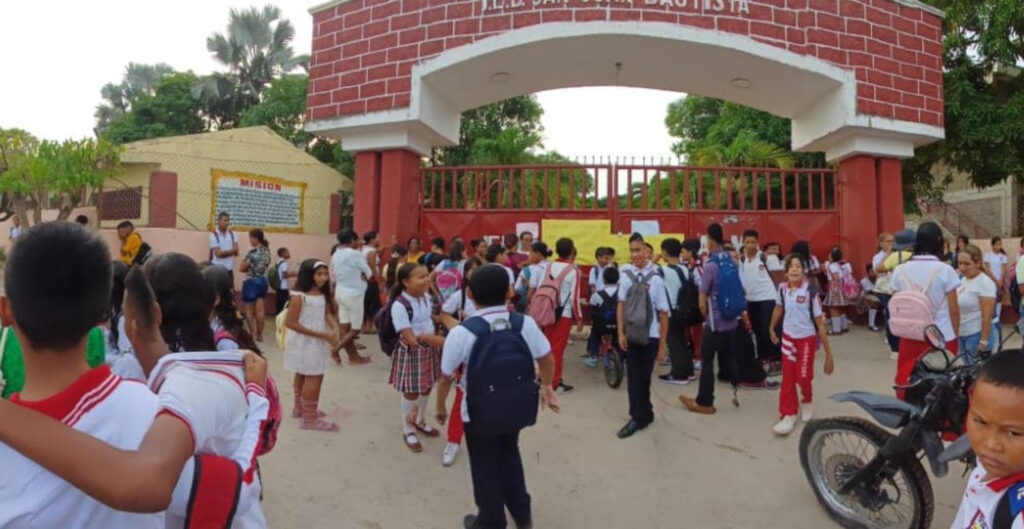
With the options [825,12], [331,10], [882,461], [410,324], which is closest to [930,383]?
[882,461]

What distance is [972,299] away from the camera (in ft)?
16.2

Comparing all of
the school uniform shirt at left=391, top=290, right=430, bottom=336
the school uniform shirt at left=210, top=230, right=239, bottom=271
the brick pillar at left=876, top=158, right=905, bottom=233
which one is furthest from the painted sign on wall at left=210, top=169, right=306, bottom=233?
the brick pillar at left=876, top=158, right=905, bottom=233

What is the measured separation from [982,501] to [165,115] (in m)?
29.6

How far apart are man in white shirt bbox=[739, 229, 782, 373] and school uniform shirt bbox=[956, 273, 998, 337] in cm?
170

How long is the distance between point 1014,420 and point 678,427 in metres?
3.80

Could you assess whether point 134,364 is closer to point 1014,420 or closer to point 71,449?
point 71,449

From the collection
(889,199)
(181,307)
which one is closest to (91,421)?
(181,307)

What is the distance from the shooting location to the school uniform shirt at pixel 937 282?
4234 mm

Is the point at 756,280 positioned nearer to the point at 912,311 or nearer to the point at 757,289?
the point at 757,289

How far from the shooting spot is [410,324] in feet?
14.6

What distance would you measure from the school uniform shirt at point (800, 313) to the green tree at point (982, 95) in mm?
7962

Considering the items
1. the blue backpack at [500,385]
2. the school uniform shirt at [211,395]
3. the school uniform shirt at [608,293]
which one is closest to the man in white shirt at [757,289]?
the school uniform shirt at [608,293]

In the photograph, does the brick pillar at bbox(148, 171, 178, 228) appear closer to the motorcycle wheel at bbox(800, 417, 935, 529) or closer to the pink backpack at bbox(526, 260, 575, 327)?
the pink backpack at bbox(526, 260, 575, 327)

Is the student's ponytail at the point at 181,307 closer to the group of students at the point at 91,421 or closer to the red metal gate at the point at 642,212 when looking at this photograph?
the group of students at the point at 91,421
